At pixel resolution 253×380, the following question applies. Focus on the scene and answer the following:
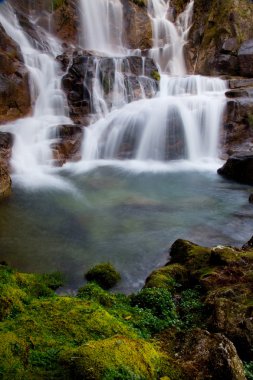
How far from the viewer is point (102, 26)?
29.7 m

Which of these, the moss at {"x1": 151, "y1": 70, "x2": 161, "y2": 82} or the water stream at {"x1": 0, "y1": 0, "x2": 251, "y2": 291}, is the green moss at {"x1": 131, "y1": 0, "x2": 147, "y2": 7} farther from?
the moss at {"x1": 151, "y1": 70, "x2": 161, "y2": 82}

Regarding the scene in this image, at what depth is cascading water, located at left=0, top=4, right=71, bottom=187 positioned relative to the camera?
50.8ft

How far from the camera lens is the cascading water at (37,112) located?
15477 millimetres

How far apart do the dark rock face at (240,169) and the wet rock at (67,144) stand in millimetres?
7062

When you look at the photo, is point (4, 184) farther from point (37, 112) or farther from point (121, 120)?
point (121, 120)

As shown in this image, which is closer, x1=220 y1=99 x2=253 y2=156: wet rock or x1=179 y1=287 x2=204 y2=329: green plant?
x1=179 y1=287 x2=204 y2=329: green plant

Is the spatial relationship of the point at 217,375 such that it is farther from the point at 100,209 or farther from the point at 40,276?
the point at 100,209

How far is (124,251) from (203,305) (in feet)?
10.7

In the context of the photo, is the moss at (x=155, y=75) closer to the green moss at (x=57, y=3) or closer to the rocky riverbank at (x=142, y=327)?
the green moss at (x=57, y=3)

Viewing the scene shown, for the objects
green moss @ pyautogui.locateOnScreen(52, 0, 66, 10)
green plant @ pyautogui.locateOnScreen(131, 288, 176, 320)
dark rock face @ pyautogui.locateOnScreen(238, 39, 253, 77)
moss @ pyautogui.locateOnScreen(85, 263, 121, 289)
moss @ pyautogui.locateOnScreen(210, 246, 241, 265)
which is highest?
green moss @ pyautogui.locateOnScreen(52, 0, 66, 10)

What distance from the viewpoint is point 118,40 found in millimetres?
30219

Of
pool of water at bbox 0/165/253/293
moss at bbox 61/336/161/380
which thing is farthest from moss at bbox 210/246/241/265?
moss at bbox 61/336/161/380

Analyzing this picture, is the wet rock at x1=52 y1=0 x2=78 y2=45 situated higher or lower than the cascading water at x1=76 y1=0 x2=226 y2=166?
higher

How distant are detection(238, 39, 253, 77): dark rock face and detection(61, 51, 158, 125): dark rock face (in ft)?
24.0
